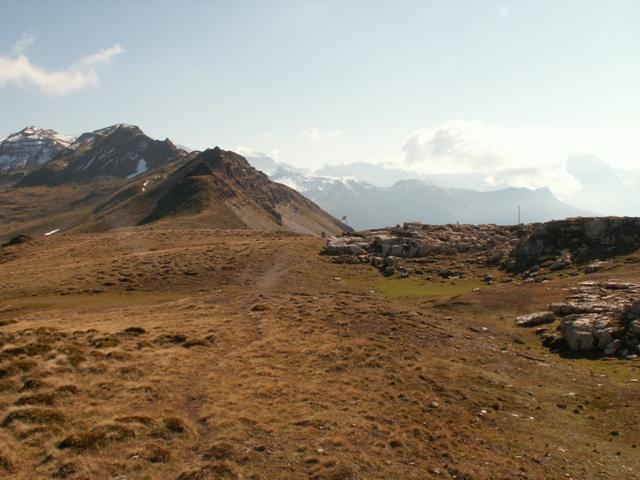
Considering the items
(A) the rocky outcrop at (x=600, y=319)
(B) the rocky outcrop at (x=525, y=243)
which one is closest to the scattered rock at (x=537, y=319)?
(A) the rocky outcrop at (x=600, y=319)

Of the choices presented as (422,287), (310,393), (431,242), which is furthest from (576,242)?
(310,393)

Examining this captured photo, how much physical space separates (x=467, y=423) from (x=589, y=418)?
23.6 feet

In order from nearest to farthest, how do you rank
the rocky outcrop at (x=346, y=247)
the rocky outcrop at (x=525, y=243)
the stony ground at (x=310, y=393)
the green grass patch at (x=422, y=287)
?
1. the stony ground at (x=310, y=393)
2. the green grass patch at (x=422, y=287)
3. the rocky outcrop at (x=525, y=243)
4. the rocky outcrop at (x=346, y=247)

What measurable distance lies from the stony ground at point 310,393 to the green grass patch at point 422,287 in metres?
7.82

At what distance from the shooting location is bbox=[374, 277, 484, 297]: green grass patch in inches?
2562

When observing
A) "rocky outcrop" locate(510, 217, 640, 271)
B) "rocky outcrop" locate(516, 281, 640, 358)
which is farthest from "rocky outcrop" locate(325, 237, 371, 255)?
"rocky outcrop" locate(516, 281, 640, 358)

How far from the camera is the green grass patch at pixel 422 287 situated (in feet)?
213

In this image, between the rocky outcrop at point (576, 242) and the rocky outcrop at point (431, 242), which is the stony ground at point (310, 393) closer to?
the rocky outcrop at point (576, 242)

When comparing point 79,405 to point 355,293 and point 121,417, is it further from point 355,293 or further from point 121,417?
point 355,293

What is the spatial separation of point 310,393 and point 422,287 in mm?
43945

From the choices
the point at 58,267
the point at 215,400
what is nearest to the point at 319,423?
the point at 215,400

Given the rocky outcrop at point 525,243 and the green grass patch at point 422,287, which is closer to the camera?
the green grass patch at point 422,287

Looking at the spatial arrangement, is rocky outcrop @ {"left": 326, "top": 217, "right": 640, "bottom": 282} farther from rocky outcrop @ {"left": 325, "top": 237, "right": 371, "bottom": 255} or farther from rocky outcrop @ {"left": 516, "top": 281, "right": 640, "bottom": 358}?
rocky outcrop @ {"left": 516, "top": 281, "right": 640, "bottom": 358}

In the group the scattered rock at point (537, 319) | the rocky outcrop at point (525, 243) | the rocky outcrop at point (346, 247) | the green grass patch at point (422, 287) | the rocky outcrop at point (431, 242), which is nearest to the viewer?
the scattered rock at point (537, 319)
